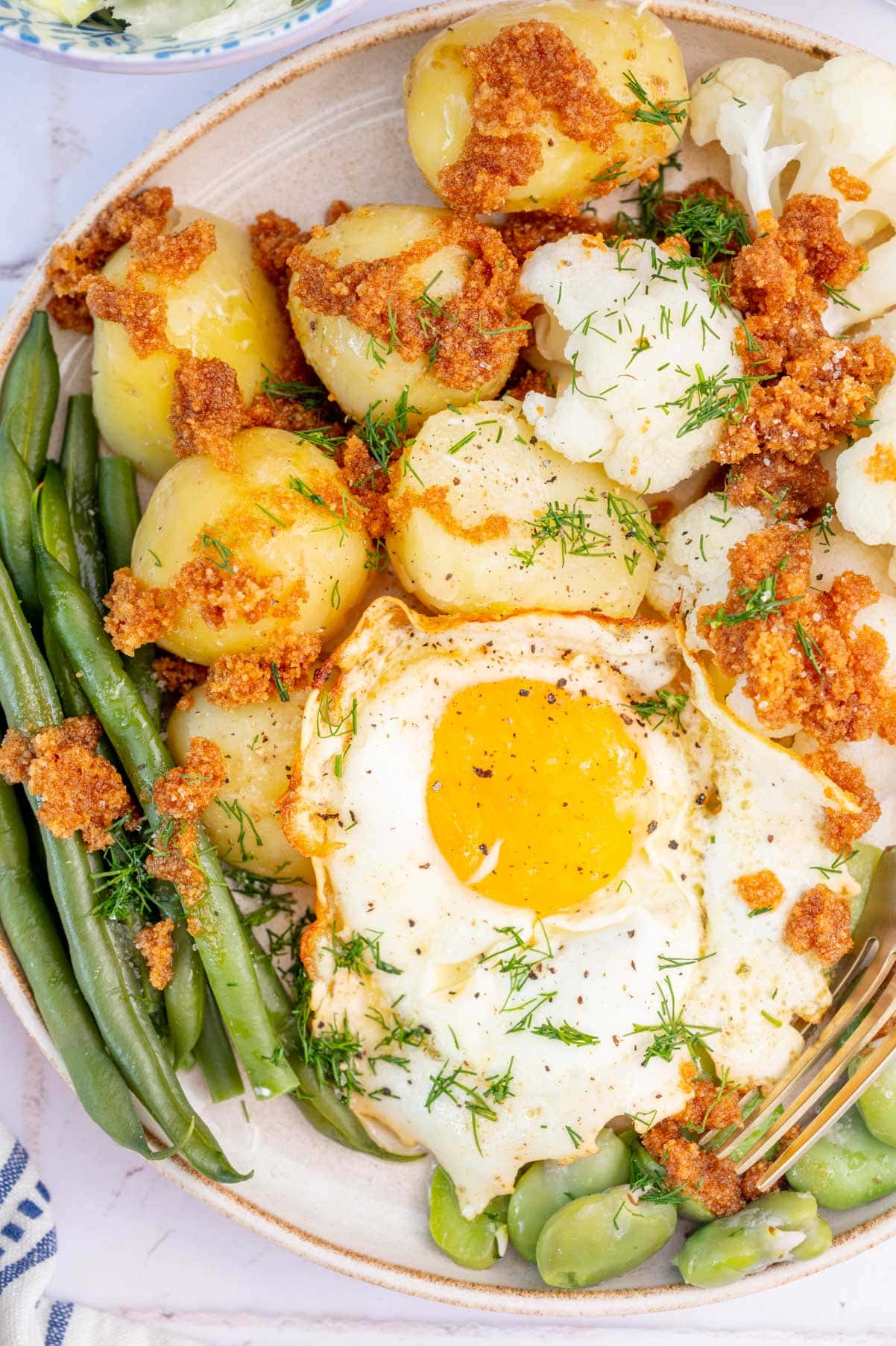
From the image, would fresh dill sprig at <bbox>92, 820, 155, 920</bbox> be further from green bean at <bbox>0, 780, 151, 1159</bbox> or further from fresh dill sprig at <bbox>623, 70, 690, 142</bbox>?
fresh dill sprig at <bbox>623, 70, 690, 142</bbox>

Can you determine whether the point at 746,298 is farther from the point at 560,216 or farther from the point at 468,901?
the point at 468,901

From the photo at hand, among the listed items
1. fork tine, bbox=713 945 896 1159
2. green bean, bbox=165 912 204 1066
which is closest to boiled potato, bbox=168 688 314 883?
green bean, bbox=165 912 204 1066

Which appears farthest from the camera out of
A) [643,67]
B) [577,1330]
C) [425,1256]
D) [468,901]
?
[577,1330]

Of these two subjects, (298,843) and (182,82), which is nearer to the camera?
(298,843)

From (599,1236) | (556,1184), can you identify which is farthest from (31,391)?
(599,1236)

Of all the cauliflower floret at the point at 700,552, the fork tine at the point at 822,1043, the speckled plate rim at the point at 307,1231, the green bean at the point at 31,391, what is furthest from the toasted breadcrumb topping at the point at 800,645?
the green bean at the point at 31,391

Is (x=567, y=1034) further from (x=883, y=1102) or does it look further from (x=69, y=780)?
(x=69, y=780)

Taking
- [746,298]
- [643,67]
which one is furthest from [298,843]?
[643,67]
